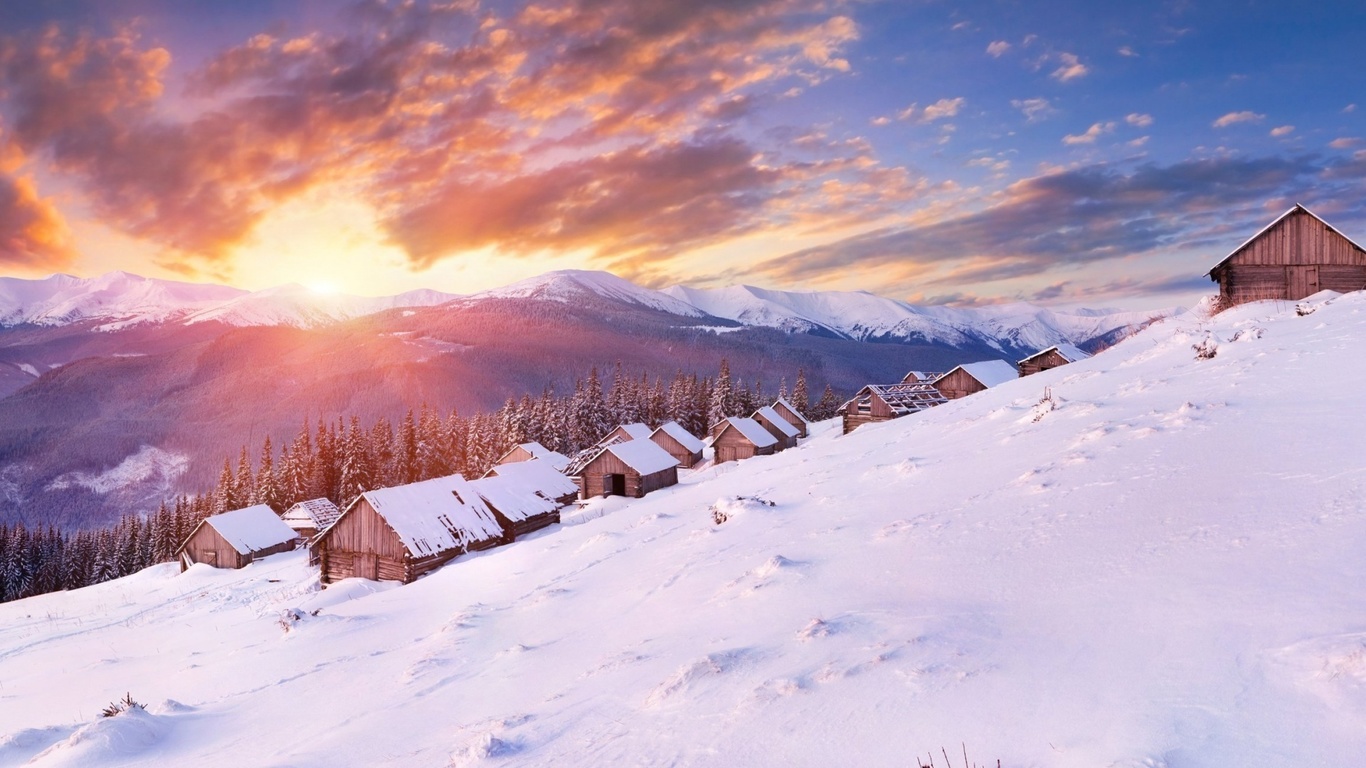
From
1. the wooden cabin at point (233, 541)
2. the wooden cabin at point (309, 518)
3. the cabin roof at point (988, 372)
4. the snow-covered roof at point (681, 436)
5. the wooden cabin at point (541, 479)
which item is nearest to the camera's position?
the wooden cabin at point (541, 479)

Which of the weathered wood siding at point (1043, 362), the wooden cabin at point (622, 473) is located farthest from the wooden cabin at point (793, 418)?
the weathered wood siding at point (1043, 362)

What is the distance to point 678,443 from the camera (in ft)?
210

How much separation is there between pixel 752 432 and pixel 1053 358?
93.1 feet

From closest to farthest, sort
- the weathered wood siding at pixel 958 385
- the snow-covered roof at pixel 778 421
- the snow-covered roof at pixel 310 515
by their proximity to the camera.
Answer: the weathered wood siding at pixel 958 385
the snow-covered roof at pixel 310 515
the snow-covered roof at pixel 778 421

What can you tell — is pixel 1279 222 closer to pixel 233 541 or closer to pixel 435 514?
pixel 435 514

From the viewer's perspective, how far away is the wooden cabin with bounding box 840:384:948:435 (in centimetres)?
4725

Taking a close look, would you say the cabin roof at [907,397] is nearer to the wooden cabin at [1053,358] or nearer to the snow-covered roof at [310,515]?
the wooden cabin at [1053,358]

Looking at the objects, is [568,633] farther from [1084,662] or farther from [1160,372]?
[1160,372]

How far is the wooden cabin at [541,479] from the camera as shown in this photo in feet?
138

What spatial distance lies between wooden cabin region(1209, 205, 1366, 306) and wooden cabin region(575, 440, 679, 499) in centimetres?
3665

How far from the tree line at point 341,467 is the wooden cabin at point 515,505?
3503cm

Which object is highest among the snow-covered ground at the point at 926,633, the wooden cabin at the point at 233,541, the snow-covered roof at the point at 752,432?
the snow-covered ground at the point at 926,633

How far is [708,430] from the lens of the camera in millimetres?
94688

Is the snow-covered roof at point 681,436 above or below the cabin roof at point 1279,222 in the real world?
below
